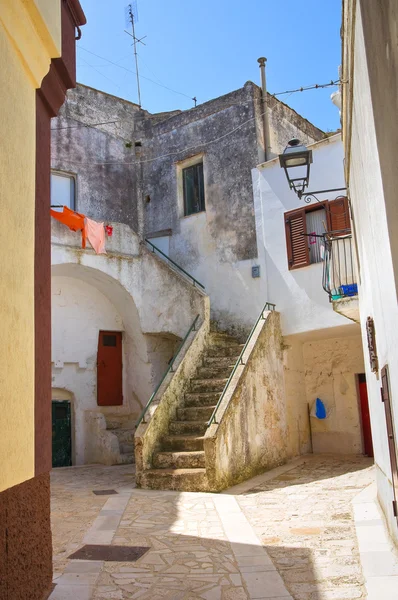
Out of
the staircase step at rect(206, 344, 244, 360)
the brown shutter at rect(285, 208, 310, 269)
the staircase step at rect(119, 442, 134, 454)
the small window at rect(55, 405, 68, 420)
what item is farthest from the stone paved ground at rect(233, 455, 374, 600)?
the small window at rect(55, 405, 68, 420)

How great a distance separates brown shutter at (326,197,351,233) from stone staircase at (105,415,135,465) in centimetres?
736

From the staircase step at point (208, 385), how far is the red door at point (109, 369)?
156 inches

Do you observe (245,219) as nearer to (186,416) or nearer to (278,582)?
(186,416)

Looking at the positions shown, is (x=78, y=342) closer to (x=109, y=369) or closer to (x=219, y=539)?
(x=109, y=369)

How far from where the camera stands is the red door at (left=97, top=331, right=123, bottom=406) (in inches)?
607

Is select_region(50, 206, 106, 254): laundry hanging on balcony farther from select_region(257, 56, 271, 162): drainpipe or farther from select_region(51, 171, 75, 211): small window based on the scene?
select_region(257, 56, 271, 162): drainpipe

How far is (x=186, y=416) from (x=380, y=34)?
9.24 meters

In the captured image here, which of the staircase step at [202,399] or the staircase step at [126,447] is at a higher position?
the staircase step at [202,399]

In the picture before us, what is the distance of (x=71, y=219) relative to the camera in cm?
1333

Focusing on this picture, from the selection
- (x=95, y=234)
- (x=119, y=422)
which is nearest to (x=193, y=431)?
(x=119, y=422)

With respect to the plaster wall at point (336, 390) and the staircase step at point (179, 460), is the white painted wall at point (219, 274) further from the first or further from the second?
the staircase step at point (179, 460)

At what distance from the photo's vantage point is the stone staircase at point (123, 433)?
14.1 m

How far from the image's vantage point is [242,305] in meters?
14.9

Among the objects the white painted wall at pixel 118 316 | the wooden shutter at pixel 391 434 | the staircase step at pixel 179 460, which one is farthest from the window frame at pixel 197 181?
the wooden shutter at pixel 391 434
